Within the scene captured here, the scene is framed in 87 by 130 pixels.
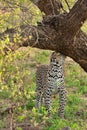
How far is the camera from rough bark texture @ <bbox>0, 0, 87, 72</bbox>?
27.3 ft

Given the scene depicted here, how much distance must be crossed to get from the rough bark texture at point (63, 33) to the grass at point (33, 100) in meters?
0.46

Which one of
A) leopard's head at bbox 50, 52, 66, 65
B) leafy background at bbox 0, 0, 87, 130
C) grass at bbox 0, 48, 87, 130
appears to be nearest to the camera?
leafy background at bbox 0, 0, 87, 130

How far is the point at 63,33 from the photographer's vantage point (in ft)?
28.7

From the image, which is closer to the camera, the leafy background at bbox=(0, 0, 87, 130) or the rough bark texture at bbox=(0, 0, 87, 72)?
the leafy background at bbox=(0, 0, 87, 130)

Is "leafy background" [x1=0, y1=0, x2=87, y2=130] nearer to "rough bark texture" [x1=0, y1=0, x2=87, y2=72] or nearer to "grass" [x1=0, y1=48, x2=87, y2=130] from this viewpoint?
"grass" [x1=0, y1=48, x2=87, y2=130]

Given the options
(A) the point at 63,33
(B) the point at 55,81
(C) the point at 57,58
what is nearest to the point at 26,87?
(B) the point at 55,81

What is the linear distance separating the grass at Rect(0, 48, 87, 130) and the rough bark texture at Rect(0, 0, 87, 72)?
46 cm

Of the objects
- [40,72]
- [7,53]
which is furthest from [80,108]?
[7,53]

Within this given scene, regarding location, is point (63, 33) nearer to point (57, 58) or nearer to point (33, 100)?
point (57, 58)

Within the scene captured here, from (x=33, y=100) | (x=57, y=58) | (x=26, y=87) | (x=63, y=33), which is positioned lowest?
(x=33, y=100)

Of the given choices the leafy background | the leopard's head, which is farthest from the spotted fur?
the leafy background

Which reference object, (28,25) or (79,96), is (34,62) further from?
(28,25)

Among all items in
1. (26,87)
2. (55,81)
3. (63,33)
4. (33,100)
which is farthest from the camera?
(33,100)

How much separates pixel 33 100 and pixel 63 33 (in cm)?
234
